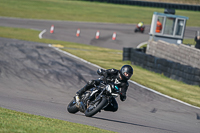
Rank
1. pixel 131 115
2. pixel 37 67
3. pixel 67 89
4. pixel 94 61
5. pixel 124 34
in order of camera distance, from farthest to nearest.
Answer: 1. pixel 124 34
2. pixel 94 61
3. pixel 37 67
4. pixel 67 89
5. pixel 131 115

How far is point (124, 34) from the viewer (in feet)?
104

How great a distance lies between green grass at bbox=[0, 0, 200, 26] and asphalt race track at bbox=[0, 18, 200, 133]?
22.7 metres

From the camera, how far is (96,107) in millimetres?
7363

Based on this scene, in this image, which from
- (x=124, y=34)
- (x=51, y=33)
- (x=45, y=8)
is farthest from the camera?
(x=45, y=8)

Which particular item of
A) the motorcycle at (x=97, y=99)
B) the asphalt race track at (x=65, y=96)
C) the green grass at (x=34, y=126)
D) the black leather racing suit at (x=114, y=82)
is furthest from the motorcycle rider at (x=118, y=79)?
the green grass at (x=34, y=126)

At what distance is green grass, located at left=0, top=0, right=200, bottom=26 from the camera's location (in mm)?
39753

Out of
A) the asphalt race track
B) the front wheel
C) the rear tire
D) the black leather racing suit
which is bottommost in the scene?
the asphalt race track

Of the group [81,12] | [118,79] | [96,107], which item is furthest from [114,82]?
[81,12]

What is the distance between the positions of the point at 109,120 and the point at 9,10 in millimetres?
34843

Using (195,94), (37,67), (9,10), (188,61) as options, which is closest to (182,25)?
(188,61)

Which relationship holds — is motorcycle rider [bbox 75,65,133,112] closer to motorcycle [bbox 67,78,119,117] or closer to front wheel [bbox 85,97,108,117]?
motorcycle [bbox 67,78,119,117]

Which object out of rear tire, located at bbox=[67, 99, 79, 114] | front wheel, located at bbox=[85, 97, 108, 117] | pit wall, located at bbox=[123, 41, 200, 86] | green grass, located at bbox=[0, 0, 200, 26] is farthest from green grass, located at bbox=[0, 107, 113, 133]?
green grass, located at bbox=[0, 0, 200, 26]

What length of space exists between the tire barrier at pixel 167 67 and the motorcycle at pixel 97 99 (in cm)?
743

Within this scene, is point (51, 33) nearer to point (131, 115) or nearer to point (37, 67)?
point (37, 67)
